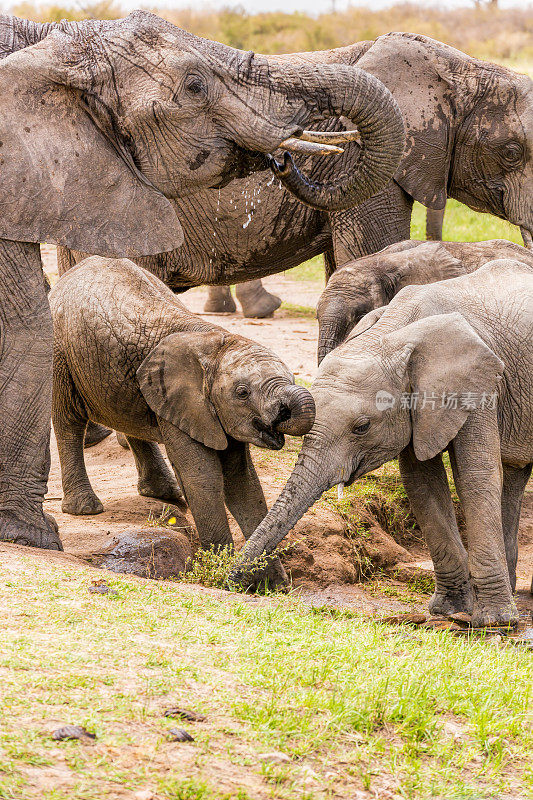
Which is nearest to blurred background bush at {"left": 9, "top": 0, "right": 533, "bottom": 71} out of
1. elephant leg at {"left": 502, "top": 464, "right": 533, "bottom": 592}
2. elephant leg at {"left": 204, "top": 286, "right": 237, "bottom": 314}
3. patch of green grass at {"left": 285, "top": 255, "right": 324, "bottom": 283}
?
patch of green grass at {"left": 285, "top": 255, "right": 324, "bottom": 283}

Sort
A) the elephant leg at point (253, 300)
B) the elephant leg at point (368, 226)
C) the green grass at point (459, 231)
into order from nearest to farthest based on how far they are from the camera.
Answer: the elephant leg at point (368, 226) < the elephant leg at point (253, 300) < the green grass at point (459, 231)

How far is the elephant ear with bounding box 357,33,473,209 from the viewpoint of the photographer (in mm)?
8125

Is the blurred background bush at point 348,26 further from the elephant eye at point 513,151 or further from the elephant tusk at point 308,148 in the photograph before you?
the elephant tusk at point 308,148

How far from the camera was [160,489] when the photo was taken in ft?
26.1

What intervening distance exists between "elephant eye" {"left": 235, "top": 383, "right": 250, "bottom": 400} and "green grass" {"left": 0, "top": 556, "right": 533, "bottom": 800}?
1562mm

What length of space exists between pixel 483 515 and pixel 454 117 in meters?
3.65

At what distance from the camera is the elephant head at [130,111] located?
17.9 ft

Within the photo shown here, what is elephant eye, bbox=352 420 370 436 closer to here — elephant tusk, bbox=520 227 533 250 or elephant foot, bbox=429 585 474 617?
elephant foot, bbox=429 585 474 617

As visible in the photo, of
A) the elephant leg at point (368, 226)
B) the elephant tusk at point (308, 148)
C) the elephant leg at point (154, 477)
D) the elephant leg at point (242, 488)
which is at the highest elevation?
the elephant tusk at point (308, 148)

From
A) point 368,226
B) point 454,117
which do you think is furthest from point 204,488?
point 454,117

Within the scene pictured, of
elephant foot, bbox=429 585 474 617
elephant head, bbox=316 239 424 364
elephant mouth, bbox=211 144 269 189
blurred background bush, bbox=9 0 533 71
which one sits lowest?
elephant foot, bbox=429 585 474 617

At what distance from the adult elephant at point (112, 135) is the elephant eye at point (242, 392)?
2.83ft

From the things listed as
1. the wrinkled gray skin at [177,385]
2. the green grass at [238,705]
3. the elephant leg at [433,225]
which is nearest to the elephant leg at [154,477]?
the wrinkled gray skin at [177,385]

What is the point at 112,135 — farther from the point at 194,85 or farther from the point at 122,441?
the point at 122,441
